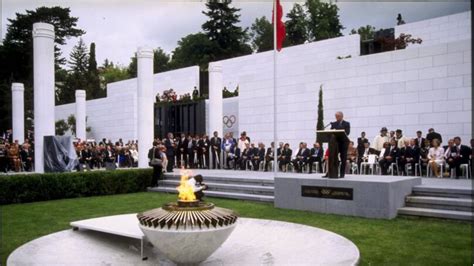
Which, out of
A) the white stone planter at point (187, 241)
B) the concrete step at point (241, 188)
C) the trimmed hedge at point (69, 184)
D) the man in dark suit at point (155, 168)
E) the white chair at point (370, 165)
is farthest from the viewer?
the man in dark suit at point (155, 168)

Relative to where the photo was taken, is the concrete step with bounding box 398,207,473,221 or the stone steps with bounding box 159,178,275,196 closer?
the concrete step with bounding box 398,207,473,221

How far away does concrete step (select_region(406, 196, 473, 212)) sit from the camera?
8.77 metres

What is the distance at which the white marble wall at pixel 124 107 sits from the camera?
105ft

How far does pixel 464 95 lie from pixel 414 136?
233 centimetres

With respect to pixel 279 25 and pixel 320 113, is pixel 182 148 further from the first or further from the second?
pixel 279 25

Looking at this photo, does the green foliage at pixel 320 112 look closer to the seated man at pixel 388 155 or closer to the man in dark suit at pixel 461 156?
the seated man at pixel 388 155

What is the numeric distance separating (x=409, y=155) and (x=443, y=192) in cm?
487

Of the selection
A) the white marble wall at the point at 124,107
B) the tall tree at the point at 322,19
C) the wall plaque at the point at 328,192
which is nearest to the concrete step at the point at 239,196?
the wall plaque at the point at 328,192

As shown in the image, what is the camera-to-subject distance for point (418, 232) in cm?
773

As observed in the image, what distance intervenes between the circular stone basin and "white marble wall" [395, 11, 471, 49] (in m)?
19.2

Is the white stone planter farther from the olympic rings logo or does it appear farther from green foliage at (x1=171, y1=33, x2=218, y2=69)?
green foliage at (x1=171, y1=33, x2=218, y2=69)

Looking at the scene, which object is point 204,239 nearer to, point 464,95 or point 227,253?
point 227,253

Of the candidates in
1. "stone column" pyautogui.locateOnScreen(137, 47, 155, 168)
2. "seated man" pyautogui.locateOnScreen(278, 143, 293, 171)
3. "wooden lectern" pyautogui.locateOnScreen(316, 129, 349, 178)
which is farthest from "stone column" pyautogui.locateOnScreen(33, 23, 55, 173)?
"wooden lectern" pyautogui.locateOnScreen(316, 129, 349, 178)

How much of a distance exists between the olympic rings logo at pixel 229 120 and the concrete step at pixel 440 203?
53.4 feet
